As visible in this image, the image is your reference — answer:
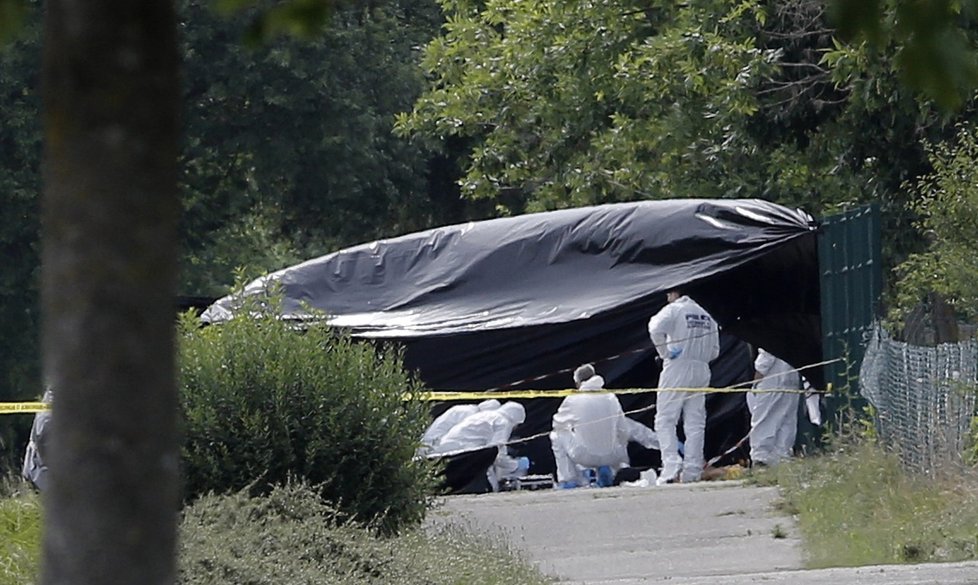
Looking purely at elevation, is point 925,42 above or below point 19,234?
below

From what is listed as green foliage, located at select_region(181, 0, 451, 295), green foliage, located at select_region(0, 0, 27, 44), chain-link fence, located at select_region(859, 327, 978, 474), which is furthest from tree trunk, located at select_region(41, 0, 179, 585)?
green foliage, located at select_region(181, 0, 451, 295)

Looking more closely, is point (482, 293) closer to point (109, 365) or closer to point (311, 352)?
point (311, 352)

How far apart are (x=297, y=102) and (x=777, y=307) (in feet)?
39.6

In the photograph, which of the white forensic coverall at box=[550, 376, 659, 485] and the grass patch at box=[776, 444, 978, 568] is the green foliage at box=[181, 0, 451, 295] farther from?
the grass patch at box=[776, 444, 978, 568]

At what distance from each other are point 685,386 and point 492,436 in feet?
6.28

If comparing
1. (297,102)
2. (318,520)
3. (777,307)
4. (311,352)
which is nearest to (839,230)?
(777,307)

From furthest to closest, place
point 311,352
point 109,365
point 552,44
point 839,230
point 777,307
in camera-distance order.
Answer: point 552,44 < point 777,307 < point 839,230 < point 311,352 < point 109,365

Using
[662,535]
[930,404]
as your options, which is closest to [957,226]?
[930,404]

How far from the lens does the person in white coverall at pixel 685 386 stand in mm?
15102

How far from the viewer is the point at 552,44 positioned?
20.0m

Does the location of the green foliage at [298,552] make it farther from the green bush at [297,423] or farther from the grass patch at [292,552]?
the green bush at [297,423]

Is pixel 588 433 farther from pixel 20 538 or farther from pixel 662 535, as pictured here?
pixel 20 538

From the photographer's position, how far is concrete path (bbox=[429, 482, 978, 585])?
8.16m

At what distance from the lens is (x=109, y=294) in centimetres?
232
